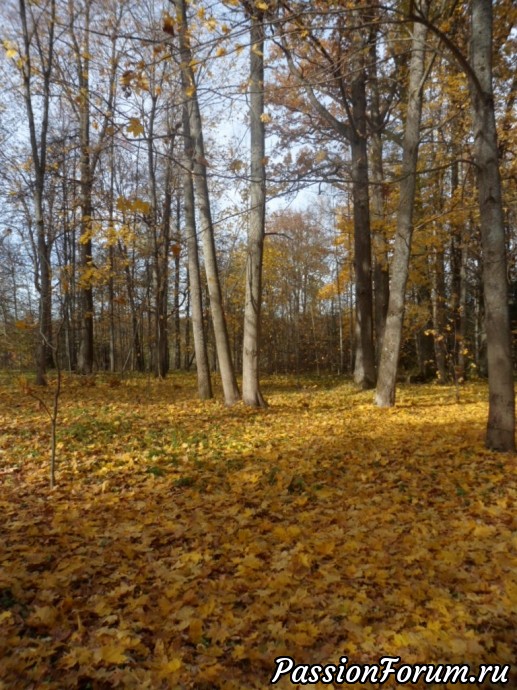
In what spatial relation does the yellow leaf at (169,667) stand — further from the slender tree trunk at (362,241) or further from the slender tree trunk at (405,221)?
the slender tree trunk at (362,241)

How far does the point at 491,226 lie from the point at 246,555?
481 cm

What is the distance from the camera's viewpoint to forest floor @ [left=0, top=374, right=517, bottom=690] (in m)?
2.50

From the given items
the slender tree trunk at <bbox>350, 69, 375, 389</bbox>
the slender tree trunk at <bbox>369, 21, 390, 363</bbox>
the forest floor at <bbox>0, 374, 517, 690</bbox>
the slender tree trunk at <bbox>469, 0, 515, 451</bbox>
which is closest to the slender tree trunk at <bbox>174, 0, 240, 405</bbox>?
the forest floor at <bbox>0, 374, 517, 690</bbox>

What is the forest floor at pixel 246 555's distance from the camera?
250 cm

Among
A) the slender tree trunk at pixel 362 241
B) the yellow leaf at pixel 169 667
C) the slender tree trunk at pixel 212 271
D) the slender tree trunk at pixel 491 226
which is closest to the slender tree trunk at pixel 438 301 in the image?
the slender tree trunk at pixel 362 241

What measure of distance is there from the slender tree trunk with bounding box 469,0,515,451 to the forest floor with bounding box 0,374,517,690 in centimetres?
80

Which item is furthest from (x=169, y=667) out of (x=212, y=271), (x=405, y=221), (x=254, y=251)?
(x=405, y=221)

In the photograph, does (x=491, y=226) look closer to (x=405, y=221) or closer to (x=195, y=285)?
(x=405, y=221)

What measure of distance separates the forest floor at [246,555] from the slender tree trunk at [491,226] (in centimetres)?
80

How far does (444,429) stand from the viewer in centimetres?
727

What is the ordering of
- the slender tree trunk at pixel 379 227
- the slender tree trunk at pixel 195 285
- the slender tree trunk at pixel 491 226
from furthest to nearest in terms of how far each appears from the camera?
the slender tree trunk at pixel 379 227, the slender tree trunk at pixel 195 285, the slender tree trunk at pixel 491 226

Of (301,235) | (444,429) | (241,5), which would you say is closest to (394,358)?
(444,429)

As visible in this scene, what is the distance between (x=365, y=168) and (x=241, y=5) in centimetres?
874

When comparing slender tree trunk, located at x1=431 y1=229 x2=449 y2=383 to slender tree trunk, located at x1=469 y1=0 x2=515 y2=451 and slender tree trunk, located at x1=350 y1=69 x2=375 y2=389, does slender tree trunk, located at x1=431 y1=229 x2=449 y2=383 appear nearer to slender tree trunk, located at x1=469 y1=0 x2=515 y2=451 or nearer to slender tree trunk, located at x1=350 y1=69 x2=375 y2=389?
slender tree trunk, located at x1=350 y1=69 x2=375 y2=389
